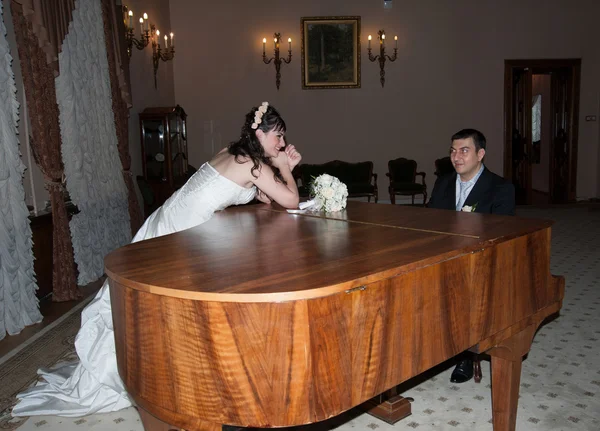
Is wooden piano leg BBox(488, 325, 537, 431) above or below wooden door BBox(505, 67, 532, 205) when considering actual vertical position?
below

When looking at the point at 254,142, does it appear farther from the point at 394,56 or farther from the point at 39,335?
the point at 394,56

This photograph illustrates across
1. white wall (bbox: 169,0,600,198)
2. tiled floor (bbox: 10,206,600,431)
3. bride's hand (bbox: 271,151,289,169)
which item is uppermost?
white wall (bbox: 169,0,600,198)

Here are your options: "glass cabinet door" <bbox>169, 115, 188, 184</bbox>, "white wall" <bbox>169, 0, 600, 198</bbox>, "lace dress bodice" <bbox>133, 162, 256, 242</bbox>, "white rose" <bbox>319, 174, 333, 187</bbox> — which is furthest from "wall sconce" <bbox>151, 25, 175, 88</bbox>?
"white rose" <bbox>319, 174, 333, 187</bbox>

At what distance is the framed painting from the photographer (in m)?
11.0

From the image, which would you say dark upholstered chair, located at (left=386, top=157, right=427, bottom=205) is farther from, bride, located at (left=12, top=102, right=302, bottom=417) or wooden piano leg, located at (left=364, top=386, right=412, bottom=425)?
wooden piano leg, located at (left=364, top=386, right=412, bottom=425)

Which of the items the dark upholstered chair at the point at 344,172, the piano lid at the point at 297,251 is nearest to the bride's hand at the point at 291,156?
the piano lid at the point at 297,251

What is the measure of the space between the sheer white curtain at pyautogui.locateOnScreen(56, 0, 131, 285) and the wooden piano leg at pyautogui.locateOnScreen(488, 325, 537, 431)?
16.0ft

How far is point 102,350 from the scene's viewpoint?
11.2ft

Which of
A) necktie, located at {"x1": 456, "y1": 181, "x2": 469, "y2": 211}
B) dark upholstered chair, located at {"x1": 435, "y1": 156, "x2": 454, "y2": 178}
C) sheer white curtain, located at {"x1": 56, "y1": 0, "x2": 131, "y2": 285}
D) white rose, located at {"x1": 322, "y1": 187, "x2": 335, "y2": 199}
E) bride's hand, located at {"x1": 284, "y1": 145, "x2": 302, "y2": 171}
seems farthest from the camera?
dark upholstered chair, located at {"x1": 435, "y1": 156, "x2": 454, "y2": 178}

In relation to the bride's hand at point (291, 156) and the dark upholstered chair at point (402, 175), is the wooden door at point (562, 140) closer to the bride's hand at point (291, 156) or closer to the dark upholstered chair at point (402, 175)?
the dark upholstered chair at point (402, 175)

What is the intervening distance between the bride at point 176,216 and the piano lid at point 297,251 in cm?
25

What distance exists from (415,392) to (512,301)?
1.23 metres

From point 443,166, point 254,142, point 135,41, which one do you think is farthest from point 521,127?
point 254,142

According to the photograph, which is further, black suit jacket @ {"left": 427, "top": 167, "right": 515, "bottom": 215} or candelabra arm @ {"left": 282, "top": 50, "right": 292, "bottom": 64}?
candelabra arm @ {"left": 282, "top": 50, "right": 292, "bottom": 64}
